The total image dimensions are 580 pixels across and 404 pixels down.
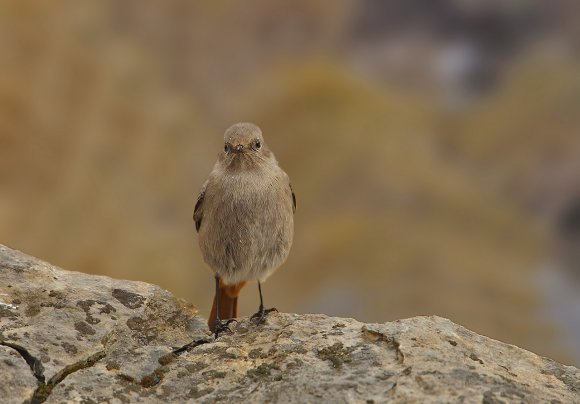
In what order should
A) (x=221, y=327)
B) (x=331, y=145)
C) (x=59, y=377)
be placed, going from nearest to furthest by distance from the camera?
(x=59, y=377)
(x=221, y=327)
(x=331, y=145)

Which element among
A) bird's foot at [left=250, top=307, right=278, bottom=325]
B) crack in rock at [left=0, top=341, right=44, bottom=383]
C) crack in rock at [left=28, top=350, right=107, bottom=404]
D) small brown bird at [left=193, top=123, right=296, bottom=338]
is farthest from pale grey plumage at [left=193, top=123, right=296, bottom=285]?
crack in rock at [left=0, top=341, right=44, bottom=383]

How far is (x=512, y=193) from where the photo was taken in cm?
1955

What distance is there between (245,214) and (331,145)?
1409 centimetres

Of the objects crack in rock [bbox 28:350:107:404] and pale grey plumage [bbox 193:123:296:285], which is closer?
crack in rock [bbox 28:350:107:404]

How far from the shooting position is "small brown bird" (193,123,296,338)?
17.9 ft

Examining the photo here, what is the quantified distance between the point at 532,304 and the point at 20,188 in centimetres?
967

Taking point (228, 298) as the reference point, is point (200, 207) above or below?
above

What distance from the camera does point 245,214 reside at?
215 inches

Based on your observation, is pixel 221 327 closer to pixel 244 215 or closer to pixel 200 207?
pixel 244 215

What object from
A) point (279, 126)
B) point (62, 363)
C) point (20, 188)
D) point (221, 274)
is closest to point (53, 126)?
point (20, 188)

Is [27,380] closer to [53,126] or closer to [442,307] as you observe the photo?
[442,307]

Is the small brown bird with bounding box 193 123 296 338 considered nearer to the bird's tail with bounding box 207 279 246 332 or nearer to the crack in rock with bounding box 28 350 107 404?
the bird's tail with bounding box 207 279 246 332

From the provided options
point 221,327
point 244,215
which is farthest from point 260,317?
point 244,215

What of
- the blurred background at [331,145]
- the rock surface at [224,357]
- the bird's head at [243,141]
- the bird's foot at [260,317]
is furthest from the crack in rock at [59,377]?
the blurred background at [331,145]
